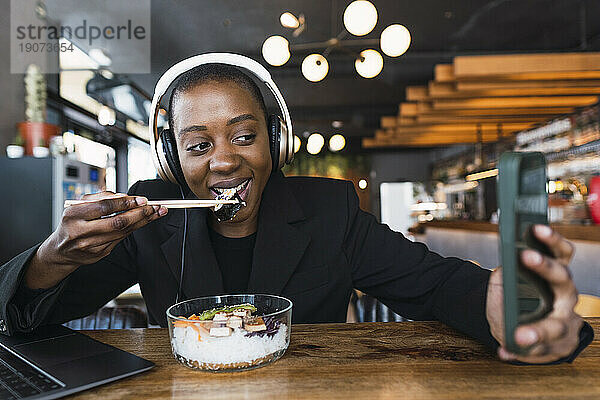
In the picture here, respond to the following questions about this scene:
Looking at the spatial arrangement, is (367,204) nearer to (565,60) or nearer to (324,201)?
(565,60)

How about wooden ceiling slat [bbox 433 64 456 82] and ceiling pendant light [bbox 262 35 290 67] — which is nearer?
ceiling pendant light [bbox 262 35 290 67]

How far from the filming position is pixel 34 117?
4082mm

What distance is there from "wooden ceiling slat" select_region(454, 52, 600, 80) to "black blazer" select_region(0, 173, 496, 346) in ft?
10.7

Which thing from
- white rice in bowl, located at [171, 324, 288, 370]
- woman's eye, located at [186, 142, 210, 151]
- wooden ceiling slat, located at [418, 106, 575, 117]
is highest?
wooden ceiling slat, located at [418, 106, 575, 117]

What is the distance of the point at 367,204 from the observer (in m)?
12.1

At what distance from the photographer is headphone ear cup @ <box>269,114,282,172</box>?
128cm

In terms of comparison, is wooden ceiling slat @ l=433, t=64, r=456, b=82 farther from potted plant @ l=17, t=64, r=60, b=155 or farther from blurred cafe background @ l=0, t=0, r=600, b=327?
potted plant @ l=17, t=64, r=60, b=155

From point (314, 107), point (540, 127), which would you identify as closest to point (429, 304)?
point (540, 127)

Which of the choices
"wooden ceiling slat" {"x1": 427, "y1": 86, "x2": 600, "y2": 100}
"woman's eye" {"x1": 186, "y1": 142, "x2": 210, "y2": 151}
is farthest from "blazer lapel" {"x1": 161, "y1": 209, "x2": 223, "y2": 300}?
"wooden ceiling slat" {"x1": 427, "y1": 86, "x2": 600, "y2": 100}

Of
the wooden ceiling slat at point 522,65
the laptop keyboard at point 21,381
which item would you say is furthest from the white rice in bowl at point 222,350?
the wooden ceiling slat at point 522,65

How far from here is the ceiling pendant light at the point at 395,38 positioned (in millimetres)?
3512

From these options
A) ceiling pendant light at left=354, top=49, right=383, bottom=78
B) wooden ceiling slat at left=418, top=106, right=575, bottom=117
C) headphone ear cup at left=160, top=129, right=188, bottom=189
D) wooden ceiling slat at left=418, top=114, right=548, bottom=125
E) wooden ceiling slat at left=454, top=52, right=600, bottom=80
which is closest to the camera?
headphone ear cup at left=160, top=129, right=188, bottom=189

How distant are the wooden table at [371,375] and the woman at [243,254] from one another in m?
0.13

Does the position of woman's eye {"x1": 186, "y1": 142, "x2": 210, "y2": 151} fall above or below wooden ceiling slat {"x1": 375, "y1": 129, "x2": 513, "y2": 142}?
below
